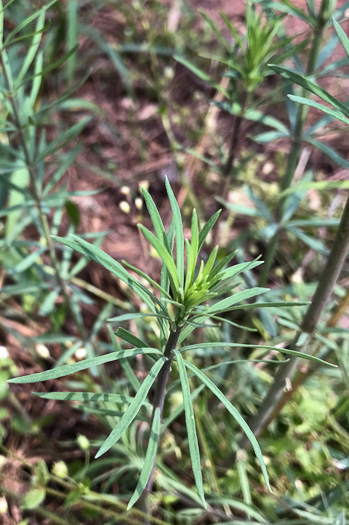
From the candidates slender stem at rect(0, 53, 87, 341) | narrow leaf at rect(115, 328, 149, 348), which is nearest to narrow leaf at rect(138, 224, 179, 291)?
narrow leaf at rect(115, 328, 149, 348)

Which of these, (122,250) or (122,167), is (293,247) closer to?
→ (122,250)

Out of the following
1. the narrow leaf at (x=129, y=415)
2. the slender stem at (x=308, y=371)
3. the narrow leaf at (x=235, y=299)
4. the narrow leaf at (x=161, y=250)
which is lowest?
the slender stem at (x=308, y=371)

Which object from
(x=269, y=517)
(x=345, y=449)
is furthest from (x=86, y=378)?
(x=345, y=449)

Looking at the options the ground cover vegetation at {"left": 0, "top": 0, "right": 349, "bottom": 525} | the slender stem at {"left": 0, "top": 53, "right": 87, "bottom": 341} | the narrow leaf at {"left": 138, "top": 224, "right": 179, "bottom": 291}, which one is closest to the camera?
the narrow leaf at {"left": 138, "top": 224, "right": 179, "bottom": 291}

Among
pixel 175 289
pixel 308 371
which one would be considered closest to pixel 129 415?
pixel 175 289

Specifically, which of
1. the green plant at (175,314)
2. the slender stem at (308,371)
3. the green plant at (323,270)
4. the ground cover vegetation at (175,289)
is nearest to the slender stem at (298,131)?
the ground cover vegetation at (175,289)

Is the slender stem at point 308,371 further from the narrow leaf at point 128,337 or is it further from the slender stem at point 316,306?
the narrow leaf at point 128,337

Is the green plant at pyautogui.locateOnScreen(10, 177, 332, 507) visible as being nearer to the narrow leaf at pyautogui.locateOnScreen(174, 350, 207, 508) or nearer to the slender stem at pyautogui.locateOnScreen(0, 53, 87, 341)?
the narrow leaf at pyautogui.locateOnScreen(174, 350, 207, 508)

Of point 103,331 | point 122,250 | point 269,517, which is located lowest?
point 269,517
